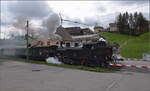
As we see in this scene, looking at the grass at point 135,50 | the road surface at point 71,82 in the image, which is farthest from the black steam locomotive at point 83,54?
the grass at point 135,50

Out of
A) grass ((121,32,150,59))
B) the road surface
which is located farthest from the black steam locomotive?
grass ((121,32,150,59))

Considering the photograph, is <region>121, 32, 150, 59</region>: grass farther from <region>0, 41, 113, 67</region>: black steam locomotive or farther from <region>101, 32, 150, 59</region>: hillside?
<region>0, 41, 113, 67</region>: black steam locomotive

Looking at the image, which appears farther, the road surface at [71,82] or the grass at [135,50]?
the grass at [135,50]

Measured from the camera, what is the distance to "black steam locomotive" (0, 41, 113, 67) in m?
14.0

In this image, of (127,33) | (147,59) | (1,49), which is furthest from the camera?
(127,33)

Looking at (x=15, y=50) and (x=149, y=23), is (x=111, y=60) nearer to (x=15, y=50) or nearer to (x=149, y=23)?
(x=15, y=50)

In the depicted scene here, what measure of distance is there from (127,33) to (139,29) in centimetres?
670

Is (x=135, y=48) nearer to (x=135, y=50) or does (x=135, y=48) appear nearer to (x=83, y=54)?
(x=135, y=50)

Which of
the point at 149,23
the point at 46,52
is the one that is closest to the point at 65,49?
the point at 46,52

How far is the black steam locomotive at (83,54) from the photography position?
552 inches

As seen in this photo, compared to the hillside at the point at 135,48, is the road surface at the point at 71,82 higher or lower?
lower

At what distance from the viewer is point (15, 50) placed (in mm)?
23703

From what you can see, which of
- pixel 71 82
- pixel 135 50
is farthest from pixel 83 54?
pixel 135 50

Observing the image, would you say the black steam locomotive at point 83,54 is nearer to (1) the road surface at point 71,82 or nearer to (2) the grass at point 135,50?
(1) the road surface at point 71,82
